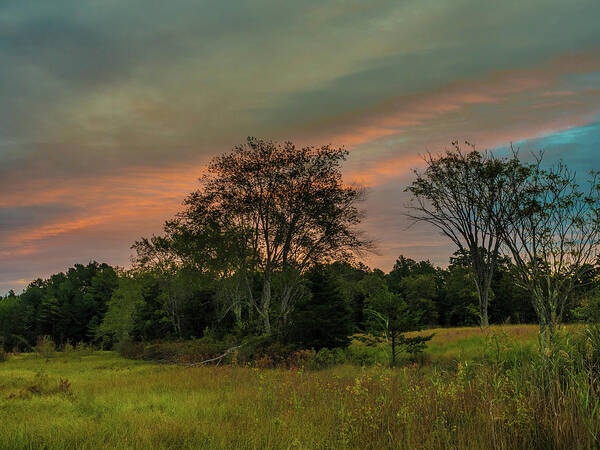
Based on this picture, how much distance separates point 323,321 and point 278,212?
10583 mm

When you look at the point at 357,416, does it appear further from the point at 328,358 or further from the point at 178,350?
the point at 178,350

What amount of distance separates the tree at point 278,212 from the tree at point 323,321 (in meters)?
7.27

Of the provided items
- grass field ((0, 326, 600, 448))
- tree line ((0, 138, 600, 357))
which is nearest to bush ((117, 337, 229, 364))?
tree line ((0, 138, 600, 357))

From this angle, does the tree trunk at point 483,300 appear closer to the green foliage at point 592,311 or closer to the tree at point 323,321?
the tree at point 323,321

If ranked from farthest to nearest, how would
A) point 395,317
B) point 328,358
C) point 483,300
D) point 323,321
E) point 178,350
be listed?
point 178,350 → point 483,300 → point 323,321 → point 328,358 → point 395,317

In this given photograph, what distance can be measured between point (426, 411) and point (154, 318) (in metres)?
46.0

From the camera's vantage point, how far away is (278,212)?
29531mm

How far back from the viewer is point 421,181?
2769 centimetres

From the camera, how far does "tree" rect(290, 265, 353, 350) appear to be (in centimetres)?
2130

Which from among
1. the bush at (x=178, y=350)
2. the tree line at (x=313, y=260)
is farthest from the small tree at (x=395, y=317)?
the bush at (x=178, y=350)

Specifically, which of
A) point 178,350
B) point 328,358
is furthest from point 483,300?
point 178,350

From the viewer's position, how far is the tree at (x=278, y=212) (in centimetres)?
2941

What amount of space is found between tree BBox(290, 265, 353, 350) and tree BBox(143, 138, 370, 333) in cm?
727

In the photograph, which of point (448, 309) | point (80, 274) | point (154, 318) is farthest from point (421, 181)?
point (80, 274)
